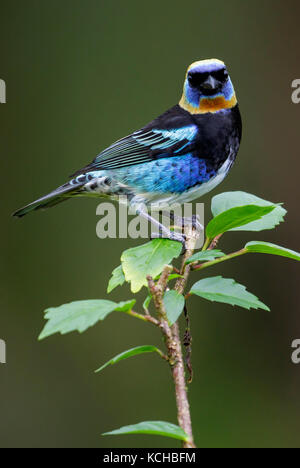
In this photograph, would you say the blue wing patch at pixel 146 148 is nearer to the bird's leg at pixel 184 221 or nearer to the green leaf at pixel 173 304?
the bird's leg at pixel 184 221

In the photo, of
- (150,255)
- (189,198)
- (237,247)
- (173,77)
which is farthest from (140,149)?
(173,77)

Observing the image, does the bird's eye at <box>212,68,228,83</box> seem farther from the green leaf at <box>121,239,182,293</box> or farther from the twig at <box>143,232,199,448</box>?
the twig at <box>143,232,199,448</box>

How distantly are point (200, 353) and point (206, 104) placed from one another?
104 inches

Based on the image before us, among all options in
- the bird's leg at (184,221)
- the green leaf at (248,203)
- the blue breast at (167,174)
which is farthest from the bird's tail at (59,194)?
the green leaf at (248,203)

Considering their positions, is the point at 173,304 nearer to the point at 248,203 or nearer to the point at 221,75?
the point at 248,203

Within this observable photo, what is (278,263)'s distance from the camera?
554cm

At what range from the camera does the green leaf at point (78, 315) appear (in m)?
1.56

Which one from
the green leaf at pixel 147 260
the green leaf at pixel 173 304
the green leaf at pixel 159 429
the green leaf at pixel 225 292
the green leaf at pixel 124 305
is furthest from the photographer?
the green leaf at pixel 147 260

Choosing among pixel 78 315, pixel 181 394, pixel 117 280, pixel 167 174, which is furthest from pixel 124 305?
pixel 167 174

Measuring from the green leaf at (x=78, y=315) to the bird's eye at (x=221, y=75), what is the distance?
1980 millimetres

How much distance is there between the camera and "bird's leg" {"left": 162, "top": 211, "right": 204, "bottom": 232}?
3.19 m

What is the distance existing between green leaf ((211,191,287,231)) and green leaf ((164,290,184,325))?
552 mm

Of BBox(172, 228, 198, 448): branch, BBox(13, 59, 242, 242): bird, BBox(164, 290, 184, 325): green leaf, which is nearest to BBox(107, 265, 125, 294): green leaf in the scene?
BBox(164, 290, 184, 325): green leaf

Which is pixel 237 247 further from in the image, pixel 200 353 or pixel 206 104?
pixel 206 104
